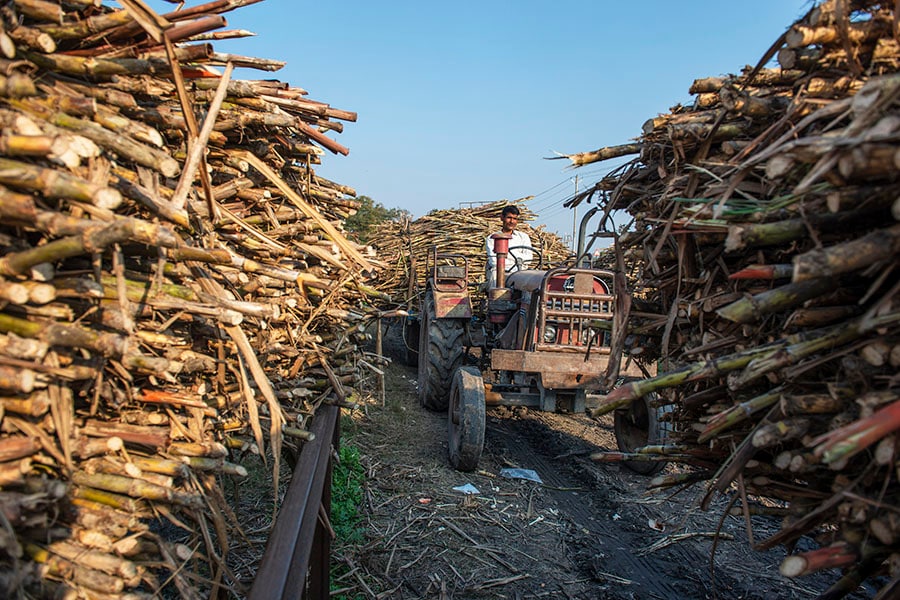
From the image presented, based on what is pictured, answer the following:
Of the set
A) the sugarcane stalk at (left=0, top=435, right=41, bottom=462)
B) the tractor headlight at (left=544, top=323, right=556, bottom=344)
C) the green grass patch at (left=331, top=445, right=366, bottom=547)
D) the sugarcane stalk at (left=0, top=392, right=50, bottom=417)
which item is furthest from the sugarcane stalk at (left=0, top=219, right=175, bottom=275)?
the tractor headlight at (left=544, top=323, right=556, bottom=344)

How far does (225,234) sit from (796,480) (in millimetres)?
2875

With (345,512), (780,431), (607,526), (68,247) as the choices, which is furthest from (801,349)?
(345,512)

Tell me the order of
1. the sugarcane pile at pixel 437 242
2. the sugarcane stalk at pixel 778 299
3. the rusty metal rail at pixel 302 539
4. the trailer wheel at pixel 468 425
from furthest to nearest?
the sugarcane pile at pixel 437 242 < the trailer wheel at pixel 468 425 < the rusty metal rail at pixel 302 539 < the sugarcane stalk at pixel 778 299

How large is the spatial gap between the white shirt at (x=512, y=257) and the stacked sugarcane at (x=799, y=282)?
5508mm

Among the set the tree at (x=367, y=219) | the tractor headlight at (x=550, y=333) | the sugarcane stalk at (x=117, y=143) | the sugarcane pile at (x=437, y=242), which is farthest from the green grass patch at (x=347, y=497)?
the tree at (x=367, y=219)

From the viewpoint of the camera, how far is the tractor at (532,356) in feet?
18.7

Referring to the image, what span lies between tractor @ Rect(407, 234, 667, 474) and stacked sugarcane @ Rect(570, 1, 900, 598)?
104 inches

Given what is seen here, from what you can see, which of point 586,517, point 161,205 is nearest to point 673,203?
point 161,205

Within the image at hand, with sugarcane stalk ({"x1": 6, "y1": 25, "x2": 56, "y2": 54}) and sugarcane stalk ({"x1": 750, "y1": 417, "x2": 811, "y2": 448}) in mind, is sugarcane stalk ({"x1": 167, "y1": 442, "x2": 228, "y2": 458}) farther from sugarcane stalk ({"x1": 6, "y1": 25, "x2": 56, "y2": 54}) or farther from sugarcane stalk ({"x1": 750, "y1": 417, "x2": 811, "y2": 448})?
sugarcane stalk ({"x1": 750, "y1": 417, "x2": 811, "y2": 448})

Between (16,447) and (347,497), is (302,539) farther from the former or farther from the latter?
(347,497)

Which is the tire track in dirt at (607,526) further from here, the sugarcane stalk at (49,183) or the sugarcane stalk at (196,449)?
the sugarcane stalk at (49,183)

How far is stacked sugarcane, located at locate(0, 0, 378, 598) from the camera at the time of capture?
61.6 inches

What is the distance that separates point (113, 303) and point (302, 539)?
1.18 metres

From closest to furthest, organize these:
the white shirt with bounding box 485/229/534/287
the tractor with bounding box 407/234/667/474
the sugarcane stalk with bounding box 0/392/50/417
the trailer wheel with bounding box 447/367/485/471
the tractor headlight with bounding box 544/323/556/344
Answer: the sugarcane stalk with bounding box 0/392/50/417
the trailer wheel with bounding box 447/367/485/471
the tractor with bounding box 407/234/667/474
the tractor headlight with bounding box 544/323/556/344
the white shirt with bounding box 485/229/534/287
